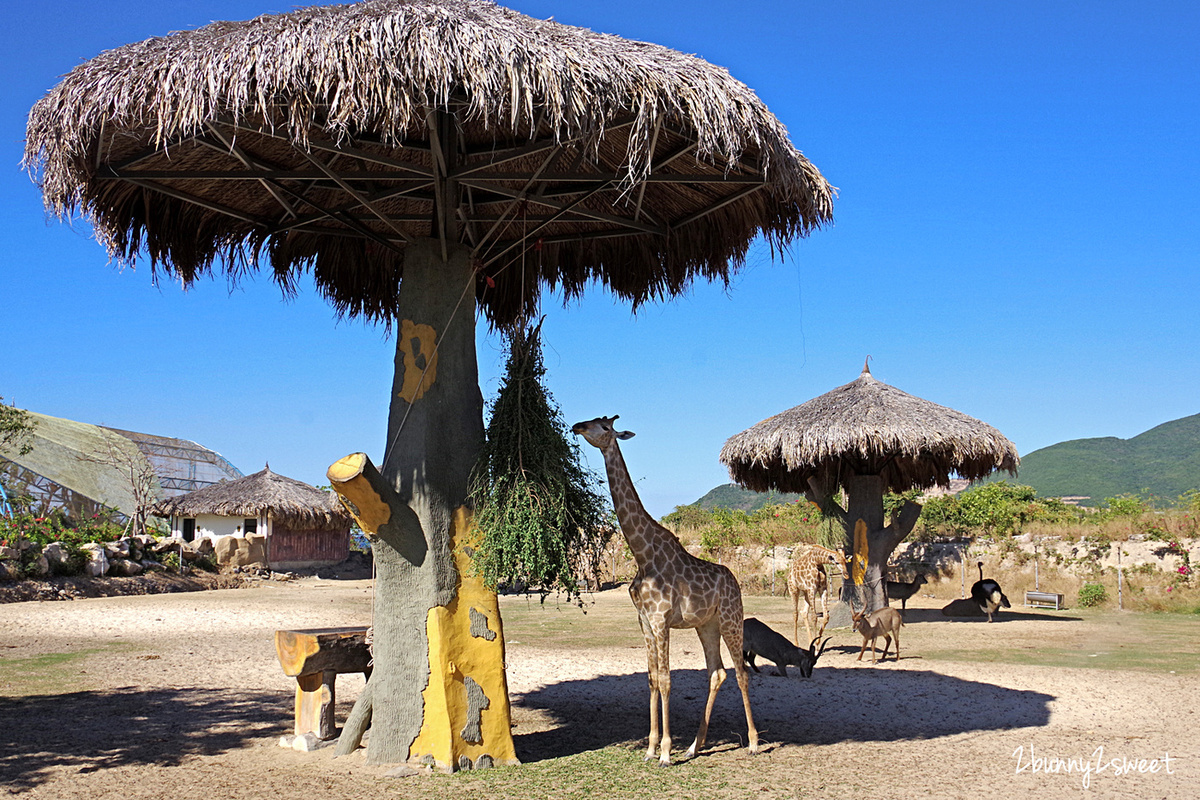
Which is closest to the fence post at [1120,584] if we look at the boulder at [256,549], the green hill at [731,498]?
the boulder at [256,549]

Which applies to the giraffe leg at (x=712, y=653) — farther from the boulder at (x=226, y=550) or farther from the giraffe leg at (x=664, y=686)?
the boulder at (x=226, y=550)

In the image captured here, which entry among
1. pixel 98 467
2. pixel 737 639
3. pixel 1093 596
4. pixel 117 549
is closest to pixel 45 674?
pixel 737 639

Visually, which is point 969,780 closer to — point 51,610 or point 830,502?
point 830,502

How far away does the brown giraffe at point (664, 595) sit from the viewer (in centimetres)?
632

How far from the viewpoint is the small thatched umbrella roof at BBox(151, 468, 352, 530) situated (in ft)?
91.9

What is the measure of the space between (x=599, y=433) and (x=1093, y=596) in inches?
603

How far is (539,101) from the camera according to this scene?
5.70m

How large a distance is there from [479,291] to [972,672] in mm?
7165

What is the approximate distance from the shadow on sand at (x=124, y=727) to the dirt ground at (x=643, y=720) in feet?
0.09

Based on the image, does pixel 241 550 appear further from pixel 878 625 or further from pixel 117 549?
pixel 878 625

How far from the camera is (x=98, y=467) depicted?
125 ft

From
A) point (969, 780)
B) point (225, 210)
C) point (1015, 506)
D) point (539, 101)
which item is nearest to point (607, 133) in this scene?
point (539, 101)

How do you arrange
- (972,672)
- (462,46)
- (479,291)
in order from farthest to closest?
(972,672) < (479,291) < (462,46)

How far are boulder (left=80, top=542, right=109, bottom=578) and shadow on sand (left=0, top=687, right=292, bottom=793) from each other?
12656 mm
